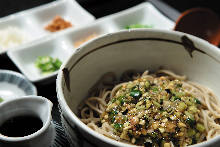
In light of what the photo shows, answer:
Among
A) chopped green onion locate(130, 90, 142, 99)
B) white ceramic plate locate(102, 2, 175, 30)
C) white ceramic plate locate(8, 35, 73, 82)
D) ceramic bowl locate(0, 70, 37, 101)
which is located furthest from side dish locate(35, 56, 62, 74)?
chopped green onion locate(130, 90, 142, 99)

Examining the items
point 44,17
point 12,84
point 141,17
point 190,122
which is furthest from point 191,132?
point 44,17

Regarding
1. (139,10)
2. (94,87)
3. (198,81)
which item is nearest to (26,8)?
(139,10)

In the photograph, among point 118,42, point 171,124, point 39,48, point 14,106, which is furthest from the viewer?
point 39,48

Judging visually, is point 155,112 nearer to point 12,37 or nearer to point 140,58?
point 140,58

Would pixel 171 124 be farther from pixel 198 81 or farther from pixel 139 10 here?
pixel 139 10

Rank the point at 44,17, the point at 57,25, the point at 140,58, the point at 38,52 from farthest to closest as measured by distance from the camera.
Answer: the point at 44,17
the point at 57,25
the point at 38,52
the point at 140,58

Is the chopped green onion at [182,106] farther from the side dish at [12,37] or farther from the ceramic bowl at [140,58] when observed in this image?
the side dish at [12,37]

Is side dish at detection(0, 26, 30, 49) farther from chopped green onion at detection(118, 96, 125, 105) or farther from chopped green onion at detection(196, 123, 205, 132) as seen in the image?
chopped green onion at detection(196, 123, 205, 132)
